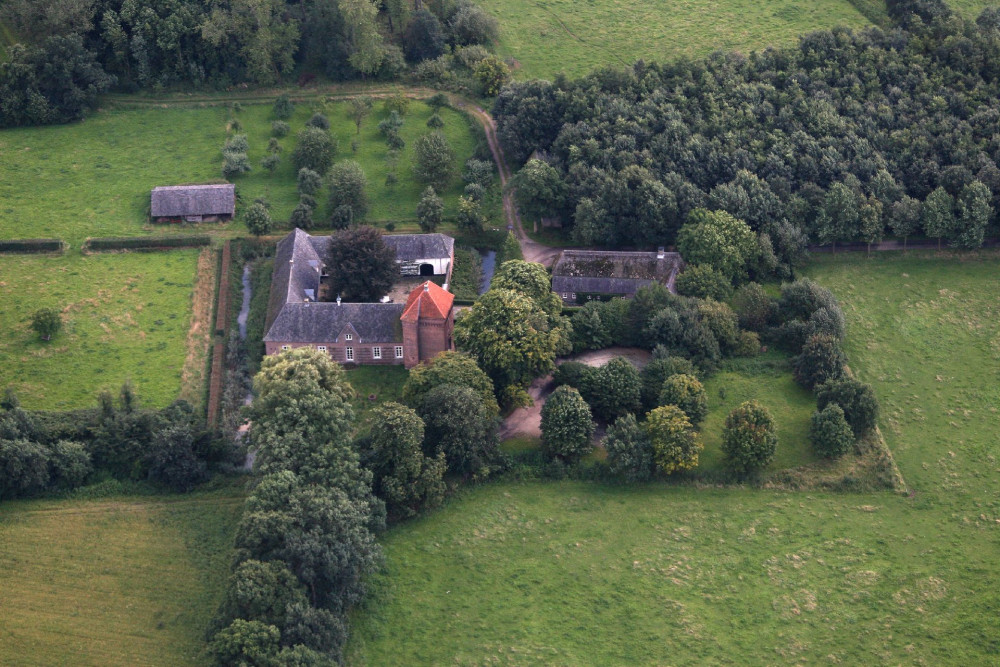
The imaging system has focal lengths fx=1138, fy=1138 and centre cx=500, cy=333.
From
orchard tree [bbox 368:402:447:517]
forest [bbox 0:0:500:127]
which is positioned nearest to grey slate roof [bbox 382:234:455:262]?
orchard tree [bbox 368:402:447:517]

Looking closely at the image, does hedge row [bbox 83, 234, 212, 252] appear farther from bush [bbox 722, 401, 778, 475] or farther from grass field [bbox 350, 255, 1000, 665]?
bush [bbox 722, 401, 778, 475]

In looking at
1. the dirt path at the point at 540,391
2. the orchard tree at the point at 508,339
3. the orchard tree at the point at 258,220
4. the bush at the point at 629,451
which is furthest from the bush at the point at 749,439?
the orchard tree at the point at 258,220

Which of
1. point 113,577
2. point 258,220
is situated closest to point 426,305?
point 258,220

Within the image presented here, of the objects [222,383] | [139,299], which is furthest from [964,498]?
[139,299]

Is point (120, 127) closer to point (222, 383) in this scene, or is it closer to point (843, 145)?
point (222, 383)

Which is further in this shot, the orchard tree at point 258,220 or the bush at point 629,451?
the orchard tree at point 258,220

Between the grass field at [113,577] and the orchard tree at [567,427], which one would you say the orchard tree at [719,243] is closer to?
the orchard tree at [567,427]

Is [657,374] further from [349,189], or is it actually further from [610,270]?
[349,189]
